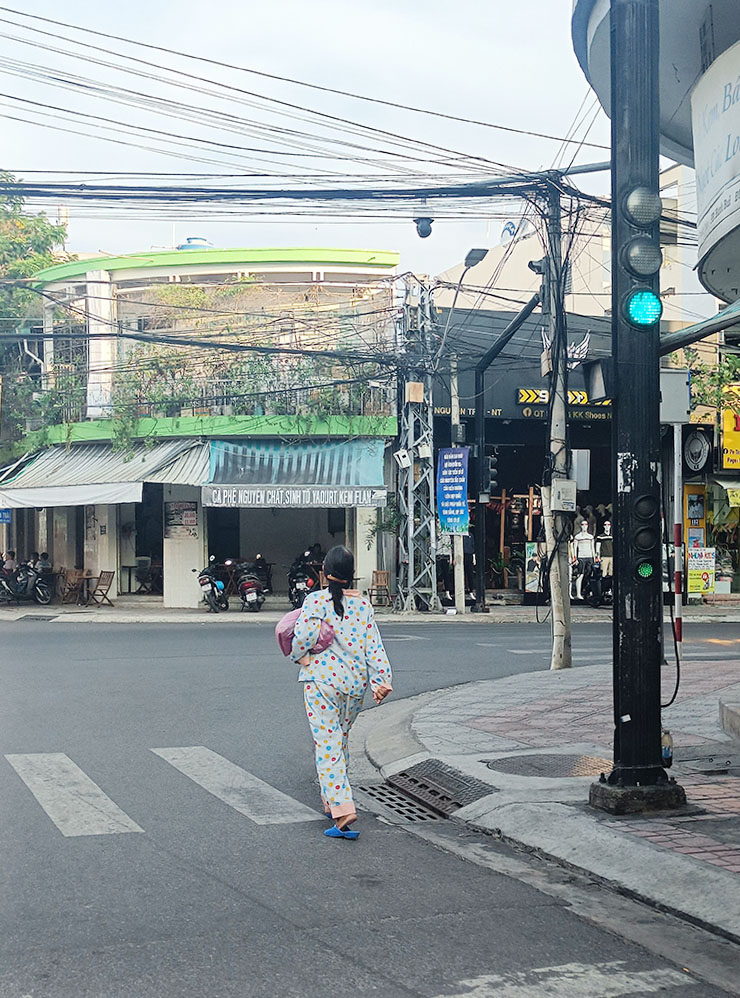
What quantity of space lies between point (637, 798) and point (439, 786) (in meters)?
1.76

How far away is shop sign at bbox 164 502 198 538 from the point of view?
2770cm

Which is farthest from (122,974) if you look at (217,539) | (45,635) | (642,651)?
(217,539)

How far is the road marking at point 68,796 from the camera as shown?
23.5ft

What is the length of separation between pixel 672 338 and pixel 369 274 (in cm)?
2237

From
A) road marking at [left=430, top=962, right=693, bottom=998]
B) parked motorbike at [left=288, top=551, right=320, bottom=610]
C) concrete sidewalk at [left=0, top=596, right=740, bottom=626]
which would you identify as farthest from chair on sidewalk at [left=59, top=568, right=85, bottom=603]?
road marking at [left=430, top=962, right=693, bottom=998]

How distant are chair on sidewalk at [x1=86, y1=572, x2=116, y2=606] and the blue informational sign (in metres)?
8.59

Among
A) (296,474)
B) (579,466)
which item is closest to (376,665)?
(579,466)

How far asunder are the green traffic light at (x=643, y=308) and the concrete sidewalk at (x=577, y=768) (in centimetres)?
312

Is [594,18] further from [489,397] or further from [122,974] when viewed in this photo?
[489,397]

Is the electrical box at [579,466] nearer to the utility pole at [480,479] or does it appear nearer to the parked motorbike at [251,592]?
the utility pole at [480,479]

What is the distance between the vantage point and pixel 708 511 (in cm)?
3041

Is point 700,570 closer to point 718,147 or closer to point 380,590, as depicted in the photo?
point 380,590

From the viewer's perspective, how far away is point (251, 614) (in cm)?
2586

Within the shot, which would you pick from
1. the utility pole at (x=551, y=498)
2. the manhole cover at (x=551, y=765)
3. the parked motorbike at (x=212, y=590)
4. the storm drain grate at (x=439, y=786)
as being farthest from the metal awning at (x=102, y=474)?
the manhole cover at (x=551, y=765)
